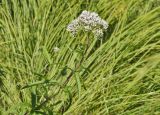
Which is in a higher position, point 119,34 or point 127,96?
point 119,34

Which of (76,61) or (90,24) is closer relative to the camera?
(90,24)

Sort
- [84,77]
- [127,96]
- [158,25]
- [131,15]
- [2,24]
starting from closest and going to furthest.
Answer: [127,96] → [84,77] → [158,25] → [2,24] → [131,15]

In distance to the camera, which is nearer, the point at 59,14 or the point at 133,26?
the point at 133,26

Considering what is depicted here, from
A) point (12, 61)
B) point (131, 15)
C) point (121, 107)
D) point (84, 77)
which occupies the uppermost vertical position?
point (131, 15)

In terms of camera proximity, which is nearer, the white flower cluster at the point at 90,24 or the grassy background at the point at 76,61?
the white flower cluster at the point at 90,24

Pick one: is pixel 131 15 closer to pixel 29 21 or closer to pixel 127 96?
pixel 29 21

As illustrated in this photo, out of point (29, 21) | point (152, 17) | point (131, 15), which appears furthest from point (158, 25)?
point (29, 21)

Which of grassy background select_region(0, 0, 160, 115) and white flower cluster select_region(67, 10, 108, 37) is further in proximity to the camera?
grassy background select_region(0, 0, 160, 115)

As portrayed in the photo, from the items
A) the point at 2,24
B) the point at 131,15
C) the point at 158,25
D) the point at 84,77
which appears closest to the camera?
the point at 84,77
